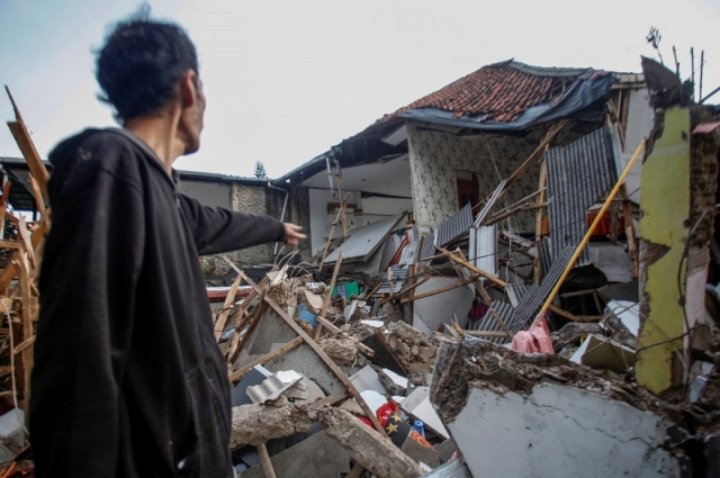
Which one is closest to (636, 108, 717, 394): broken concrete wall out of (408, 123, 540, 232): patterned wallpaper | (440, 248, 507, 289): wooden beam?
(440, 248, 507, 289): wooden beam

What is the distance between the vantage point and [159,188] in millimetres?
887

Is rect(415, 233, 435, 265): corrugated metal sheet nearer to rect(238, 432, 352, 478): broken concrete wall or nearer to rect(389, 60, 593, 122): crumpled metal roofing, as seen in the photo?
rect(389, 60, 593, 122): crumpled metal roofing

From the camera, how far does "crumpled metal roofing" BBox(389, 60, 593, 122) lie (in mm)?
6508

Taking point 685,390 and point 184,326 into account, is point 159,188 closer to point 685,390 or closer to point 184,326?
point 184,326

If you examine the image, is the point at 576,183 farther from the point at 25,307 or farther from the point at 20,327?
the point at 20,327

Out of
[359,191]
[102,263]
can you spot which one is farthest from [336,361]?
[359,191]

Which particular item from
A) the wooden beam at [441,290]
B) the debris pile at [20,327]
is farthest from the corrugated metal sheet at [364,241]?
the debris pile at [20,327]

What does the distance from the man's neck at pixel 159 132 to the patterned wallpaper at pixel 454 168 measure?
7105mm

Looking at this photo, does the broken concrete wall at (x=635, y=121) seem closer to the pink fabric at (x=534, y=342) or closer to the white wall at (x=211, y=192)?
the pink fabric at (x=534, y=342)

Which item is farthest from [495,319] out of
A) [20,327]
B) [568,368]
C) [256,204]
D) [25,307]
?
[256,204]

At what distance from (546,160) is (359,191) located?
7.83 metres

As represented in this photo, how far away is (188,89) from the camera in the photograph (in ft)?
3.39

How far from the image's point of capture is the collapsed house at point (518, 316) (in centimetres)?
146

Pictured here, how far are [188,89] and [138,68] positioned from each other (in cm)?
13
